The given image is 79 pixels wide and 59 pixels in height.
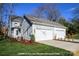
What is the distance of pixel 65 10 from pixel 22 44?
649 millimetres

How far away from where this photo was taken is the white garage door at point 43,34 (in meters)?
4.64

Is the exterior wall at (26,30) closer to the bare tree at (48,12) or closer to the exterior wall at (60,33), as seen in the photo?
the bare tree at (48,12)

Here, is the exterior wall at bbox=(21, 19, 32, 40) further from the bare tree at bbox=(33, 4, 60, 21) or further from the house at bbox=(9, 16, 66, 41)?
the bare tree at bbox=(33, 4, 60, 21)

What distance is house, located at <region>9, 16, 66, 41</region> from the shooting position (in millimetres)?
4605

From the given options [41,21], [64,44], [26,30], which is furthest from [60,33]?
[26,30]

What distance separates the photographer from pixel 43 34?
15.2 feet

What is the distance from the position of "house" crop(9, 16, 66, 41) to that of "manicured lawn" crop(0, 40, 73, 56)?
10 cm

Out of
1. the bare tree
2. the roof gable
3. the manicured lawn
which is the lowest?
the manicured lawn

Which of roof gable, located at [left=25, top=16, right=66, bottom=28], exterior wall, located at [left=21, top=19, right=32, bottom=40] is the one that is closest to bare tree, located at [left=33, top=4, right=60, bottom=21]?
roof gable, located at [left=25, top=16, right=66, bottom=28]

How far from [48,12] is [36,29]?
249 mm

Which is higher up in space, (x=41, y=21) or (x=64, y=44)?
(x=41, y=21)

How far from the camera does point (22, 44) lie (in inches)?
182

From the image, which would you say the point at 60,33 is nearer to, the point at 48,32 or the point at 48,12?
the point at 48,32

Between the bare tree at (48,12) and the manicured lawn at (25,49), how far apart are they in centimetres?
35
